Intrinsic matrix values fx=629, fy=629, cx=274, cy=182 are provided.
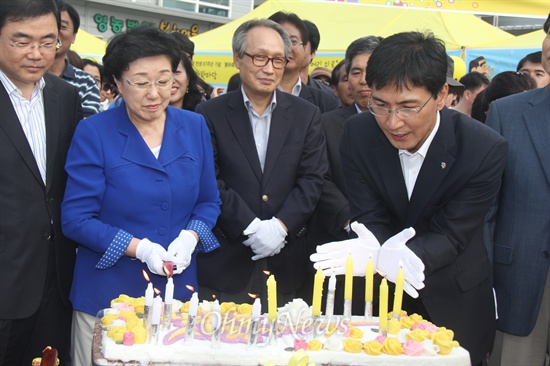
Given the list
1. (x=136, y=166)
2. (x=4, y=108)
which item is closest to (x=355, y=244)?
(x=136, y=166)

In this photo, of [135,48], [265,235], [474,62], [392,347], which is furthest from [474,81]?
[392,347]

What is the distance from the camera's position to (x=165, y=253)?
9.12 feet

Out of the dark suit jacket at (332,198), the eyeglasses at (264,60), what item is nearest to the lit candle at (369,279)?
the dark suit jacket at (332,198)

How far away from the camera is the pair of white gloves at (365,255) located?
8.36 feet

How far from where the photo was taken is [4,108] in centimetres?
284

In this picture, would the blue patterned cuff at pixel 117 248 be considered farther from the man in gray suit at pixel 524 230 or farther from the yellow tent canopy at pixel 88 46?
the yellow tent canopy at pixel 88 46

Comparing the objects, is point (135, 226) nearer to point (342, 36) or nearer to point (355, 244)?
point (355, 244)

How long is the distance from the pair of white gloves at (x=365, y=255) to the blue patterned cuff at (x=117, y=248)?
0.84 meters

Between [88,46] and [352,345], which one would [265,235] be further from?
[88,46]

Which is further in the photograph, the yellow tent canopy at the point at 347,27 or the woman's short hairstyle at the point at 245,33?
the yellow tent canopy at the point at 347,27

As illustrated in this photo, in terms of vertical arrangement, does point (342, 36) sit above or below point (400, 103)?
above

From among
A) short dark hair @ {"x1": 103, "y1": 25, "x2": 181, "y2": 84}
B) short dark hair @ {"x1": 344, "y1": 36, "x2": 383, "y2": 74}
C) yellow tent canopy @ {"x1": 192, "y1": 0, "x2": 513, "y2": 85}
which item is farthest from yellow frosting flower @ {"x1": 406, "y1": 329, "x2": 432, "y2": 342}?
yellow tent canopy @ {"x1": 192, "y1": 0, "x2": 513, "y2": 85}

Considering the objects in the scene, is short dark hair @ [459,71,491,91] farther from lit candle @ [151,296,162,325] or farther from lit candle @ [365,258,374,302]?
lit candle @ [151,296,162,325]

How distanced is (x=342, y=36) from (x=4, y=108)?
7.09 m
